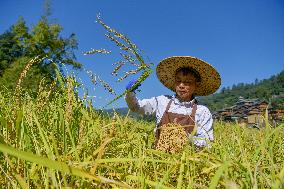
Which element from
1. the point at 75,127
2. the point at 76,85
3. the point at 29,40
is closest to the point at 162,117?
the point at 76,85

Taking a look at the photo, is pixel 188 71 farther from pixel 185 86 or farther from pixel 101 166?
pixel 101 166

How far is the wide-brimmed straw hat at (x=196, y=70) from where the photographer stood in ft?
13.0

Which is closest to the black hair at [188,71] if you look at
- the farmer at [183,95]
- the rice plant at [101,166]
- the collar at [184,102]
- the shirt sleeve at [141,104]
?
the farmer at [183,95]

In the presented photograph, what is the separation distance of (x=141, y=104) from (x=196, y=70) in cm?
71

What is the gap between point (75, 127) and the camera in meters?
1.26

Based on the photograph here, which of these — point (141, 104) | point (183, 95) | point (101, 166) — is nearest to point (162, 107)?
point (141, 104)

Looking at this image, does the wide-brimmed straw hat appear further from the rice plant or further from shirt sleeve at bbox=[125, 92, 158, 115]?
the rice plant

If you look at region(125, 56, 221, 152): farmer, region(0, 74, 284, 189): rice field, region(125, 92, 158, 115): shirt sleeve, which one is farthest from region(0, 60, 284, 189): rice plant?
region(125, 92, 158, 115): shirt sleeve

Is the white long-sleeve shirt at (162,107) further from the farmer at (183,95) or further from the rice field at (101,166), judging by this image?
the rice field at (101,166)

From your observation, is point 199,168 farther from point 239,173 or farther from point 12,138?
point 12,138

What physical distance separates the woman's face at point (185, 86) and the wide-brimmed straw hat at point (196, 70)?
0.39ft

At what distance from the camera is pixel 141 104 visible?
424 centimetres

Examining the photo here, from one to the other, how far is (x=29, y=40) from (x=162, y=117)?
22771mm

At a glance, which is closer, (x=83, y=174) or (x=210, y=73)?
(x=83, y=174)
